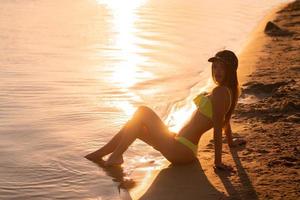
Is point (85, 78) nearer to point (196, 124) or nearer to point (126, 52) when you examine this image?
point (126, 52)


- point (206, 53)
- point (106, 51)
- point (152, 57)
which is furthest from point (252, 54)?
point (106, 51)

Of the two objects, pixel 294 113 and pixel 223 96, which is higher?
pixel 223 96

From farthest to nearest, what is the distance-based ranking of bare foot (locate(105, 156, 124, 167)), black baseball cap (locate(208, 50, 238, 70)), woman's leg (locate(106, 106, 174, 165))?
1. bare foot (locate(105, 156, 124, 167))
2. woman's leg (locate(106, 106, 174, 165))
3. black baseball cap (locate(208, 50, 238, 70))

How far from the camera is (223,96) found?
17.5 feet

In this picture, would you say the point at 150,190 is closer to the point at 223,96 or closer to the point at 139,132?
the point at 139,132

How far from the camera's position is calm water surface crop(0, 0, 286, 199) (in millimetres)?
5809

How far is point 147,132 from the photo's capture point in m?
5.64

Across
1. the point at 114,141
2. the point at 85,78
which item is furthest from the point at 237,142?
the point at 85,78

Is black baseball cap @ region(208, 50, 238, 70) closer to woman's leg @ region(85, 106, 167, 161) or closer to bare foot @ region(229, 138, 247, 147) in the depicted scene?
woman's leg @ region(85, 106, 167, 161)

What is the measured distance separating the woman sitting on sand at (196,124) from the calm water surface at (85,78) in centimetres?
45

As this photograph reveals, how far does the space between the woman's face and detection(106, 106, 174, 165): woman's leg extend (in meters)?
0.70

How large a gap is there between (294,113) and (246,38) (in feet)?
24.5

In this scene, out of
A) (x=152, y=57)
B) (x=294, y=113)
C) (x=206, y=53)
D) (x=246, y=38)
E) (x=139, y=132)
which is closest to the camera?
(x=139, y=132)

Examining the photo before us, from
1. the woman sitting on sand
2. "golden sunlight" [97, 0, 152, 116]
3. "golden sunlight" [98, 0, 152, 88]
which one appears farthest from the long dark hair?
"golden sunlight" [98, 0, 152, 88]
